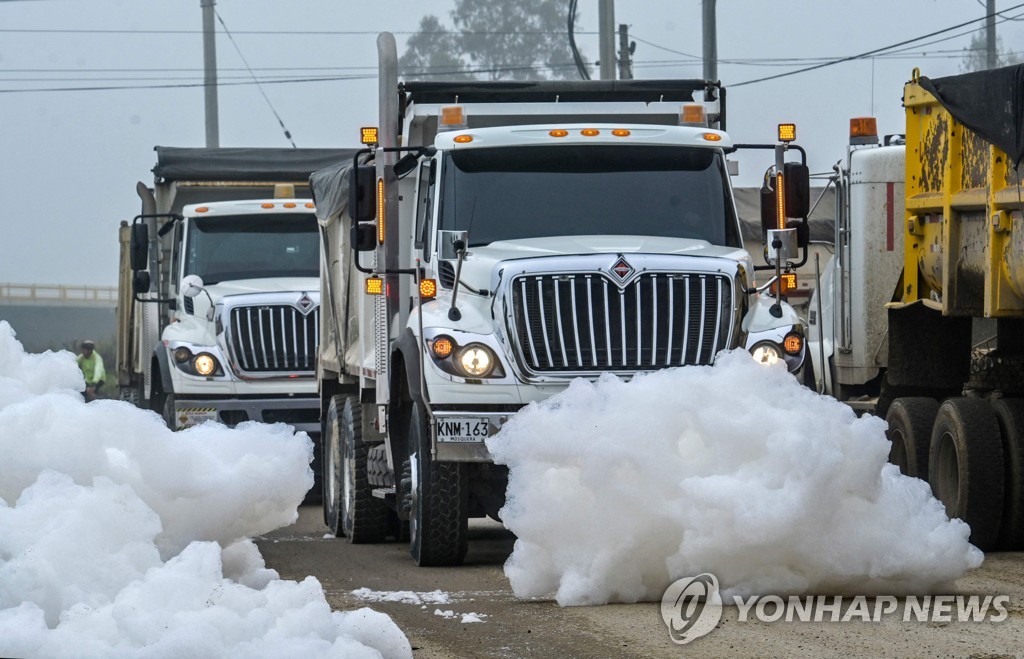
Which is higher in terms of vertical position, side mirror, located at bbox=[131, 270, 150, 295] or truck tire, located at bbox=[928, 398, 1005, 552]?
side mirror, located at bbox=[131, 270, 150, 295]

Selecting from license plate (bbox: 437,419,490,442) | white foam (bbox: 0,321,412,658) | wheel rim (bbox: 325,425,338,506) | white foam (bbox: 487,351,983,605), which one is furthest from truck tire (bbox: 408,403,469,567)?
wheel rim (bbox: 325,425,338,506)

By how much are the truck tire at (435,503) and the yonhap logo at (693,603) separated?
2.19 meters

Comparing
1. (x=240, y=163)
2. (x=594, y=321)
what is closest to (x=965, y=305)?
(x=594, y=321)

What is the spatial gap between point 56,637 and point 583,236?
18.8 ft

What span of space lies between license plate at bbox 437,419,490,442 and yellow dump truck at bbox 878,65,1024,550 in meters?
3.31

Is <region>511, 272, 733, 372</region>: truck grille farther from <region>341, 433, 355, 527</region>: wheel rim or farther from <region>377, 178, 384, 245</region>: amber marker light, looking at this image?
<region>341, 433, 355, 527</region>: wheel rim

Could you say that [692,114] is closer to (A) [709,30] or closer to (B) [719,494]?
(B) [719,494]

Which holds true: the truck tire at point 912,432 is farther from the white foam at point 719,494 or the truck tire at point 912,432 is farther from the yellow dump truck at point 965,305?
the white foam at point 719,494

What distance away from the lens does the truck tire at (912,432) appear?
12773 millimetres

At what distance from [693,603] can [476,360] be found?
2.29 m

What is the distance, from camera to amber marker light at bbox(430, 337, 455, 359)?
1034cm

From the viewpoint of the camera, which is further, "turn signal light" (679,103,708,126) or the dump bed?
"turn signal light" (679,103,708,126)

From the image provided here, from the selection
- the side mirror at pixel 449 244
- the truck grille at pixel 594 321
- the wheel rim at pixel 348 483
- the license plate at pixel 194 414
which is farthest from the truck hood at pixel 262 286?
the truck grille at pixel 594 321

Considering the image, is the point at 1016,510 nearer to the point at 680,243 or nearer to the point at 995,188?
the point at 995,188
